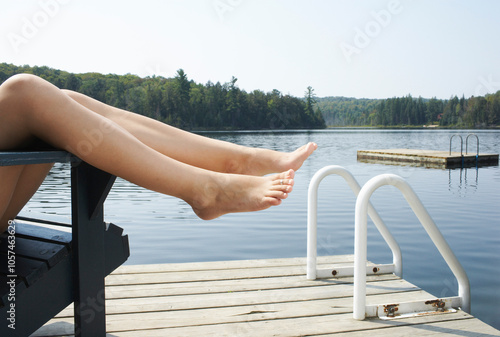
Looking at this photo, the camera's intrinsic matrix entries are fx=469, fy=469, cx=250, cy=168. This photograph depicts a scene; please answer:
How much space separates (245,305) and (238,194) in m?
0.89

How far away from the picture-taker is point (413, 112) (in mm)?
85250

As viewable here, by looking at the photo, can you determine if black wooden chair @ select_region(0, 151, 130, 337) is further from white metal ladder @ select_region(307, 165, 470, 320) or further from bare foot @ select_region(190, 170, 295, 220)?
white metal ladder @ select_region(307, 165, 470, 320)

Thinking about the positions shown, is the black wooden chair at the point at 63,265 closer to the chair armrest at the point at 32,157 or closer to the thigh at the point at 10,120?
the chair armrest at the point at 32,157

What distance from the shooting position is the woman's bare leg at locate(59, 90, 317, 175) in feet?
6.07

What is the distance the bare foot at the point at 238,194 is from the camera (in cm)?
163

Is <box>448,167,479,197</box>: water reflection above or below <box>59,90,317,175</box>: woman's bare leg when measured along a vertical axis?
below

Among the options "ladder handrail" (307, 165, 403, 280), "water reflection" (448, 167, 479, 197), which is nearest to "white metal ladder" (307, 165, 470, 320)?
"ladder handrail" (307, 165, 403, 280)

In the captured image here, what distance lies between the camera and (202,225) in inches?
309

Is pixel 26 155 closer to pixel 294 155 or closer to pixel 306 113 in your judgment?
pixel 294 155

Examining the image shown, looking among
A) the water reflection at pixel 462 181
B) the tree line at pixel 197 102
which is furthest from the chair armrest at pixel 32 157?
the tree line at pixel 197 102

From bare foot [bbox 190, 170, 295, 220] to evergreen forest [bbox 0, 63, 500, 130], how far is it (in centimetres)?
2858

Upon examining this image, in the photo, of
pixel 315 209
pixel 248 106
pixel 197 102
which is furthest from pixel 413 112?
pixel 315 209

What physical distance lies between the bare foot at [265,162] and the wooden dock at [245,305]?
0.70 metres

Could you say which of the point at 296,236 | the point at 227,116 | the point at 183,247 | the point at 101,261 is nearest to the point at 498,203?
the point at 296,236
